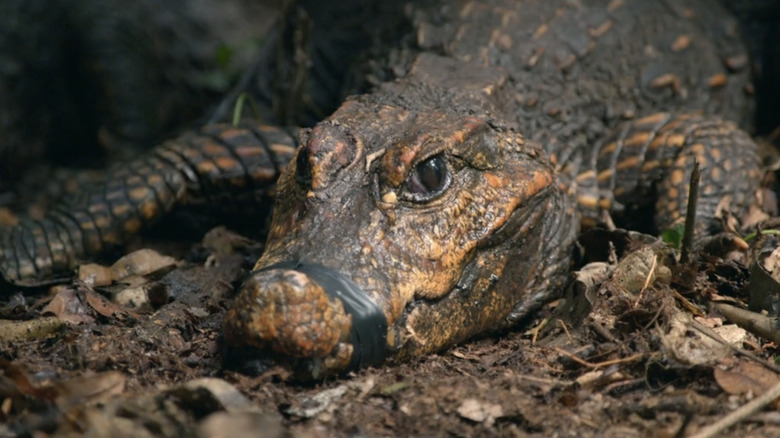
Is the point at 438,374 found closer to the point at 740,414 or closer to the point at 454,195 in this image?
the point at 454,195

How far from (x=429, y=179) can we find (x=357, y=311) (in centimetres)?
72

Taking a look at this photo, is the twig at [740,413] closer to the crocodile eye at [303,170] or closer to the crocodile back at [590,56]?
the crocodile eye at [303,170]

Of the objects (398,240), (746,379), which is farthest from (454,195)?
(746,379)

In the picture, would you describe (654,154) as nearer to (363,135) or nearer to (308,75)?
(363,135)

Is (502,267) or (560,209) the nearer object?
(502,267)

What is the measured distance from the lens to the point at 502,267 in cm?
358

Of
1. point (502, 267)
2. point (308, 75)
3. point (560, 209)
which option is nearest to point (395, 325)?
point (502, 267)

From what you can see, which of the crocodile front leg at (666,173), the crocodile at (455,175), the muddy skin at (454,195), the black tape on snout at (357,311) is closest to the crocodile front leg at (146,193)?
the crocodile at (455,175)

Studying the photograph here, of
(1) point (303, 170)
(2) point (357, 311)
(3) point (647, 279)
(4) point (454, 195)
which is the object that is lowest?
(3) point (647, 279)

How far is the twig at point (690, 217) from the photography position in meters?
3.54

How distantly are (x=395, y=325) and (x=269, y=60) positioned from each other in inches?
152

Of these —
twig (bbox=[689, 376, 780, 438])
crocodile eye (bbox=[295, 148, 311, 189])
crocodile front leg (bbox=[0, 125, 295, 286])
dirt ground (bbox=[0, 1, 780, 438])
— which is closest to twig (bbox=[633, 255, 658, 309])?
dirt ground (bbox=[0, 1, 780, 438])

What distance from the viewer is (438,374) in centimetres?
314

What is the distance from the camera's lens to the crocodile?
119 inches
